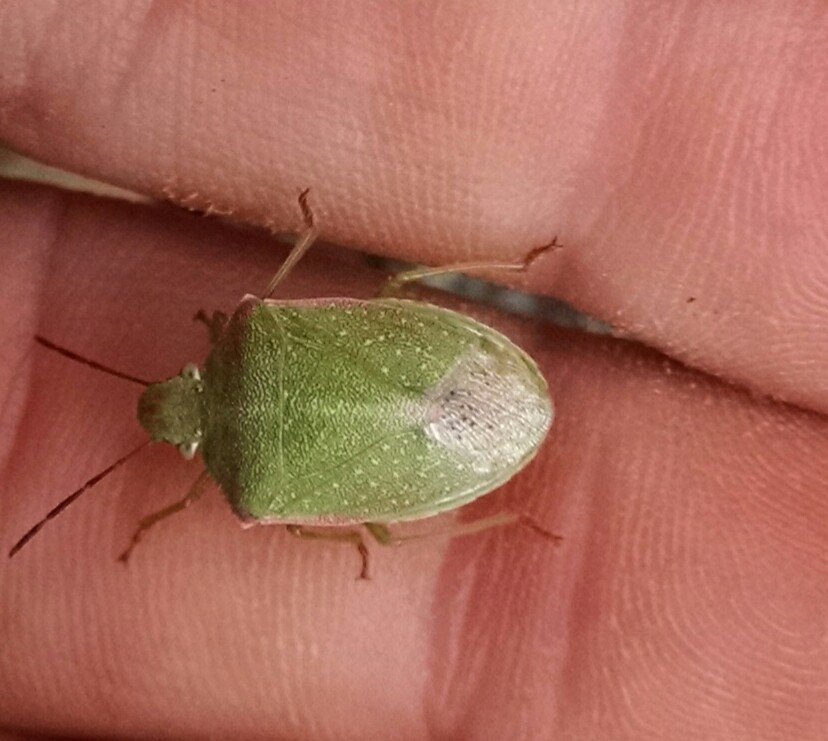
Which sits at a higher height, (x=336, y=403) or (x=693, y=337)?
(x=693, y=337)

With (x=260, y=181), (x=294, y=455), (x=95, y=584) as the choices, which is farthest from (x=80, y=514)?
(x=260, y=181)

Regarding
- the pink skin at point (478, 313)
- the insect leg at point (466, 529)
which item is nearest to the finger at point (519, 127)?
the pink skin at point (478, 313)

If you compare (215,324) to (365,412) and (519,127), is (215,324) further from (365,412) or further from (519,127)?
(519,127)

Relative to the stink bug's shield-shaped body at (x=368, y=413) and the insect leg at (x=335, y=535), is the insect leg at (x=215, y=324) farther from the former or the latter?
the insect leg at (x=335, y=535)

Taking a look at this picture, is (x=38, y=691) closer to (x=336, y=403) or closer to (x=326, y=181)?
(x=336, y=403)

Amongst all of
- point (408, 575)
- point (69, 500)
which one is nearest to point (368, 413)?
point (408, 575)

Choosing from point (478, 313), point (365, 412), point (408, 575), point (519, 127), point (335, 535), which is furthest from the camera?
point (478, 313)

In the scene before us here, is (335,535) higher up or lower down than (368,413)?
lower down
